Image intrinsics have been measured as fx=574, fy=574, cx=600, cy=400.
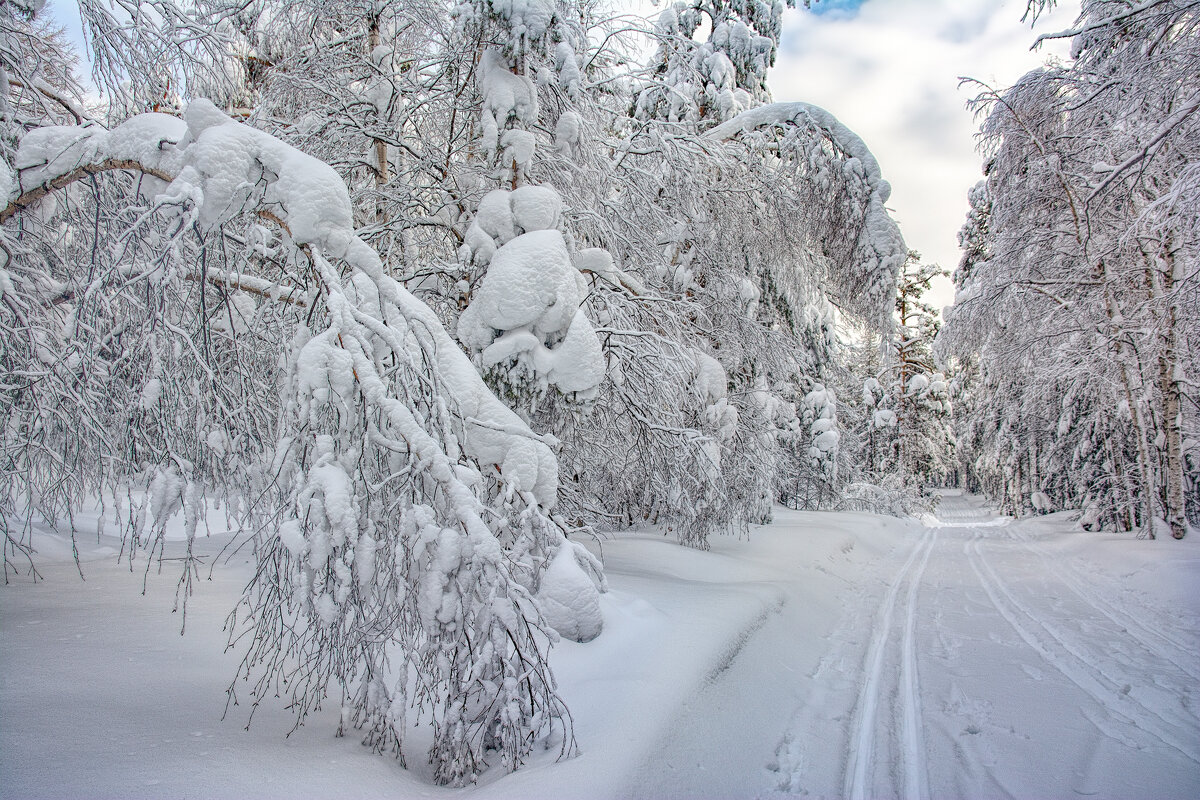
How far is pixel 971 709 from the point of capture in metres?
4.27

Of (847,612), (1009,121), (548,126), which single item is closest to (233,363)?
(548,126)

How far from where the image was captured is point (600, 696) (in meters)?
3.80

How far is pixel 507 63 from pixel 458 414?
140 inches

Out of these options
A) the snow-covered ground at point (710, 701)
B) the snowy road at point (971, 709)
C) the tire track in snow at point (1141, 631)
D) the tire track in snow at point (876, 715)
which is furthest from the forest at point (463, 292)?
the tire track in snow at point (1141, 631)

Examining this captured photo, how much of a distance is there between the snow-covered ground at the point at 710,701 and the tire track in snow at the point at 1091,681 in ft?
0.08

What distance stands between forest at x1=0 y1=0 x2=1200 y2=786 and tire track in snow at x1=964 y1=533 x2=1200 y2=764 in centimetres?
355

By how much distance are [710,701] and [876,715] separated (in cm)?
127

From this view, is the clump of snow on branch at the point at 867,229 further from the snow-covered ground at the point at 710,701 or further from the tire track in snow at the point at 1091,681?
the tire track in snow at the point at 1091,681

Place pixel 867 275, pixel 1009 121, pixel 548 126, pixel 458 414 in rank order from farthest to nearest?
1. pixel 1009 121
2. pixel 867 275
3. pixel 548 126
4. pixel 458 414

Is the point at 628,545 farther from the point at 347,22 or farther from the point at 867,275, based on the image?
the point at 347,22

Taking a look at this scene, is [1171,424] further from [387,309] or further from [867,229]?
[387,309]

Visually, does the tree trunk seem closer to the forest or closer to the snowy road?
the forest

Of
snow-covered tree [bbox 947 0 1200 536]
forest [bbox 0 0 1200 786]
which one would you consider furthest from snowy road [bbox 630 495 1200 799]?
snow-covered tree [bbox 947 0 1200 536]

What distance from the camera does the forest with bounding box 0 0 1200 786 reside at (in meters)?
2.51
